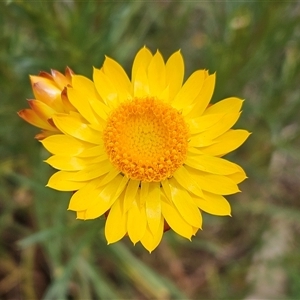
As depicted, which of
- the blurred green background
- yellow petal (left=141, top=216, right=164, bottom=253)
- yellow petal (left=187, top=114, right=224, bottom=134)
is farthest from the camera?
the blurred green background

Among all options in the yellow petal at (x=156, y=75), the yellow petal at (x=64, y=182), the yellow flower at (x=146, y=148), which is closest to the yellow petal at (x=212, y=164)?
the yellow flower at (x=146, y=148)

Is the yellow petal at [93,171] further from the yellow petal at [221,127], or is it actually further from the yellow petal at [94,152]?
the yellow petal at [221,127]

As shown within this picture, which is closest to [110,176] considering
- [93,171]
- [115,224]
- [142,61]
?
[93,171]

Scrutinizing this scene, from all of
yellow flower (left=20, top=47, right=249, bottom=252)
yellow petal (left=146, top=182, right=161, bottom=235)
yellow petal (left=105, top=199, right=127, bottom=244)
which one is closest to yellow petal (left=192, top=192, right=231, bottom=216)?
yellow flower (left=20, top=47, right=249, bottom=252)

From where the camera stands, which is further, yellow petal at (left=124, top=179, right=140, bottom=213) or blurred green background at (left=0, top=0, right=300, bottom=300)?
blurred green background at (left=0, top=0, right=300, bottom=300)

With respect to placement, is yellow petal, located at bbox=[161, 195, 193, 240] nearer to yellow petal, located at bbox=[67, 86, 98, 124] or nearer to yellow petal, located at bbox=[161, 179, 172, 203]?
yellow petal, located at bbox=[161, 179, 172, 203]

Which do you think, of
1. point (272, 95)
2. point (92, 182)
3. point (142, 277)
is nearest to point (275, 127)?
point (272, 95)
